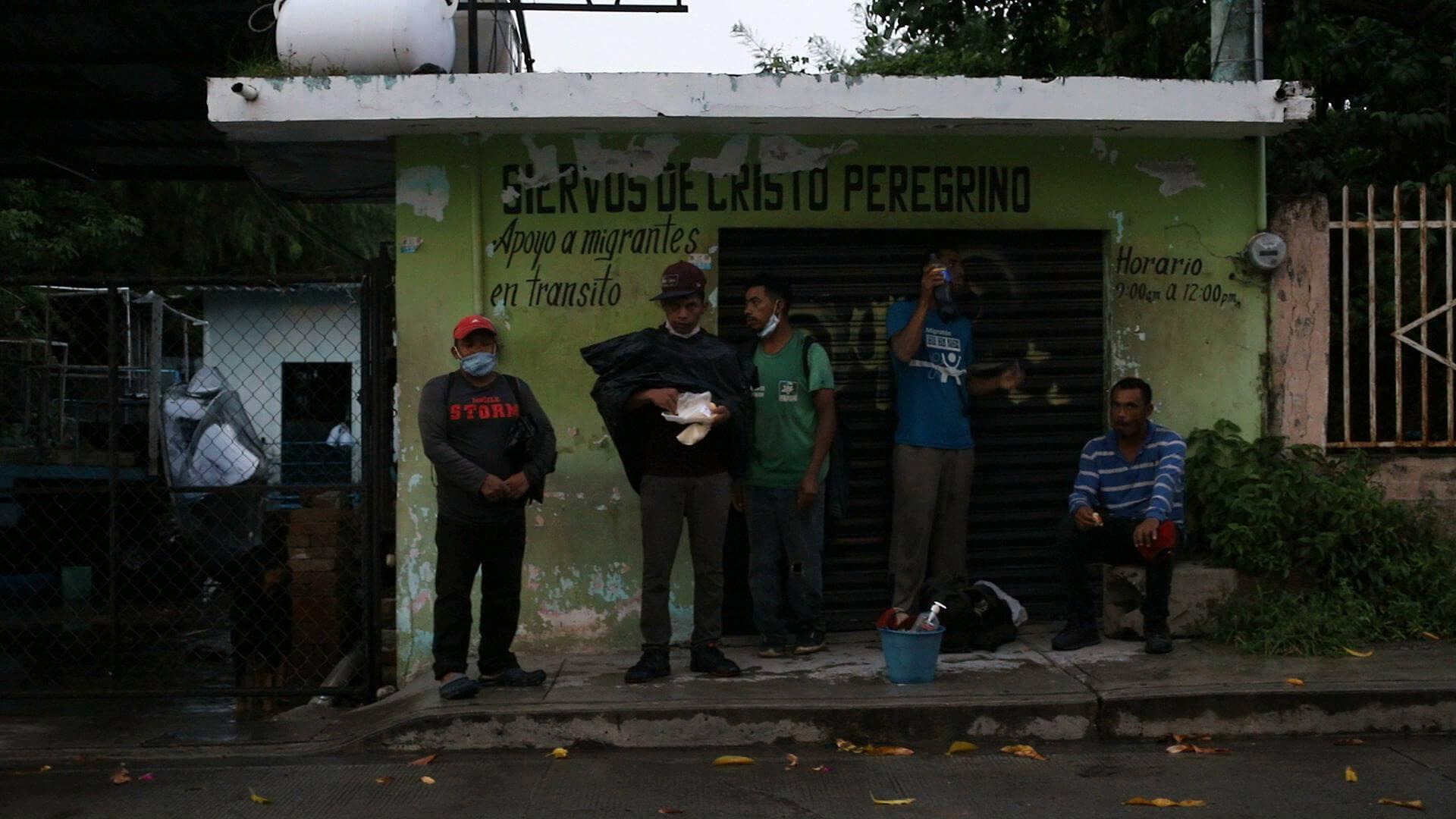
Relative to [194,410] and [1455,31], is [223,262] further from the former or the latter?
[1455,31]

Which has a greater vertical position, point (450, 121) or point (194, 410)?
point (450, 121)

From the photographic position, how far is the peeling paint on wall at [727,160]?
738 cm

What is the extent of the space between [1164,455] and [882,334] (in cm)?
161

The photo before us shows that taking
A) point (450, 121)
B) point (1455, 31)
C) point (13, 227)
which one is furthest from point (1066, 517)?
point (13, 227)

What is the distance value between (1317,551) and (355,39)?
540cm

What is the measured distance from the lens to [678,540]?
6621mm

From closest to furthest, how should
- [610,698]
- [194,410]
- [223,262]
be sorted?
1. [610,698]
2. [194,410]
3. [223,262]

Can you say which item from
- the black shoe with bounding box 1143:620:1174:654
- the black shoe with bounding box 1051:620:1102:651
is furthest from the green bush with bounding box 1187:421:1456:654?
the black shoe with bounding box 1051:620:1102:651

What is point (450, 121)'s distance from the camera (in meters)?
6.87

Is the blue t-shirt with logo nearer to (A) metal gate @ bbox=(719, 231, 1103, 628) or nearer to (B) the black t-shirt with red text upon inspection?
(A) metal gate @ bbox=(719, 231, 1103, 628)

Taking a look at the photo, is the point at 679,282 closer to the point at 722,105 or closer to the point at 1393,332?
the point at 722,105

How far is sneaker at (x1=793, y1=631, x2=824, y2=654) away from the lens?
704cm

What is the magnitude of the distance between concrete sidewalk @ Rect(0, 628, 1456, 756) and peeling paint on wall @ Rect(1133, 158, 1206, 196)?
263 centimetres

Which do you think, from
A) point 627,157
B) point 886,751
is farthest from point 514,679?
point 627,157
